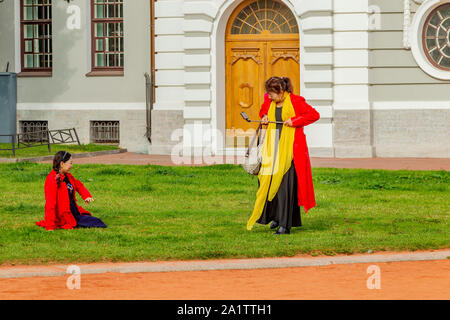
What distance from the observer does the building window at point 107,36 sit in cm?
2552

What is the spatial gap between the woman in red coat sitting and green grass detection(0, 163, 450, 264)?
0.81 ft

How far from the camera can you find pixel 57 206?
10.8 m

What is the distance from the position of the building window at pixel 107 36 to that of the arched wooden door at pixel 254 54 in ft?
11.8

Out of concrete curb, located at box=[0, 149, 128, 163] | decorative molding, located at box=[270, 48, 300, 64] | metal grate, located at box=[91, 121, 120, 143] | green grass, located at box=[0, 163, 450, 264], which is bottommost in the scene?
green grass, located at box=[0, 163, 450, 264]

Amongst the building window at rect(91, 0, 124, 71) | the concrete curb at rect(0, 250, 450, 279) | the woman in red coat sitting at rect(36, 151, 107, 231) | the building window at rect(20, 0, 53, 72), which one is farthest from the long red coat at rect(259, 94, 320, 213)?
the building window at rect(20, 0, 53, 72)

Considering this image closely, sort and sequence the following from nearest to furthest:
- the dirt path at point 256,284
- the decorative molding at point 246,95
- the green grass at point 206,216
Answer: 1. the dirt path at point 256,284
2. the green grass at point 206,216
3. the decorative molding at point 246,95

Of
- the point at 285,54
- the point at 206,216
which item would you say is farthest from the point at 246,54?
the point at 206,216

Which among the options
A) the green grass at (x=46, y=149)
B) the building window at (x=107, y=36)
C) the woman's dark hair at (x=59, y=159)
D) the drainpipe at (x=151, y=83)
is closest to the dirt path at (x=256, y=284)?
the woman's dark hair at (x=59, y=159)

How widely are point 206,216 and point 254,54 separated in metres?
11.9

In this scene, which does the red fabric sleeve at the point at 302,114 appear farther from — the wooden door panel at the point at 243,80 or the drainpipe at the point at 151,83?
the drainpipe at the point at 151,83

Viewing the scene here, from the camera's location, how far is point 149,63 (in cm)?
2480

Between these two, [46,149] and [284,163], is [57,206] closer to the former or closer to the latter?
[284,163]

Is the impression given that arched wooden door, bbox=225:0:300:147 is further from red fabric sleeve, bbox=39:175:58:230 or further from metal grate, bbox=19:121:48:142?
red fabric sleeve, bbox=39:175:58:230

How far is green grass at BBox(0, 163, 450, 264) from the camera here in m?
9.42
